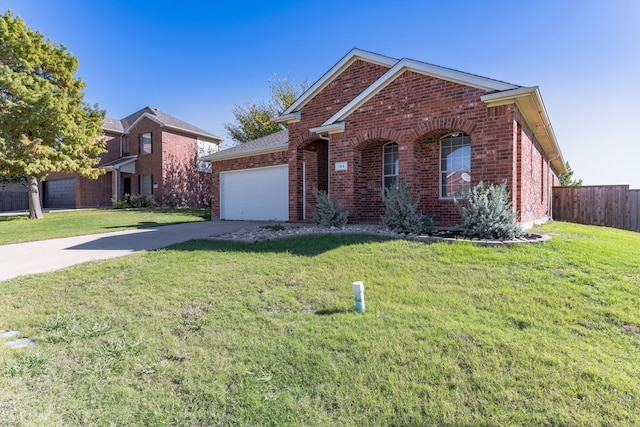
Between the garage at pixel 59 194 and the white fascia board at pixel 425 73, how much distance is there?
2721 centimetres

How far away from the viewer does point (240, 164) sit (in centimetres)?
1477

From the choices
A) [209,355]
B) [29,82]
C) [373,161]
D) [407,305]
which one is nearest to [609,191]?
[373,161]

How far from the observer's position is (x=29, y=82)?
611 inches

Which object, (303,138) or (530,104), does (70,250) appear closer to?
(303,138)

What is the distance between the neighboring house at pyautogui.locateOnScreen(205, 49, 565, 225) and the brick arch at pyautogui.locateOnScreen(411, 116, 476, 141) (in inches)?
1.0

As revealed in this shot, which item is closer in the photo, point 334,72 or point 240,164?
point 334,72

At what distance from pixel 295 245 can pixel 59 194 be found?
30.8m

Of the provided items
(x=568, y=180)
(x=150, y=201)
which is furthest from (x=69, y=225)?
(x=568, y=180)

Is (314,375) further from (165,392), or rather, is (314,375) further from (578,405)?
(578,405)

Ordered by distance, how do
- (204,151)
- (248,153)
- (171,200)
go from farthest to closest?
(204,151) < (171,200) < (248,153)

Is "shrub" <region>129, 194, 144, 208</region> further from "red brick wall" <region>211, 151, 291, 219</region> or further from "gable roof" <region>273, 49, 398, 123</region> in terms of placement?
"gable roof" <region>273, 49, 398, 123</region>

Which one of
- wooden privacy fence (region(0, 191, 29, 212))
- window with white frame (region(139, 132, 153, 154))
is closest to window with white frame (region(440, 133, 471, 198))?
window with white frame (region(139, 132, 153, 154))

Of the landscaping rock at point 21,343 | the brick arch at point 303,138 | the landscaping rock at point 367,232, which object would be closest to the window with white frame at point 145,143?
the brick arch at point 303,138

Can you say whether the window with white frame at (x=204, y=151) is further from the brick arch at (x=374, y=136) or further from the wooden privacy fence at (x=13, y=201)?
the brick arch at (x=374, y=136)
